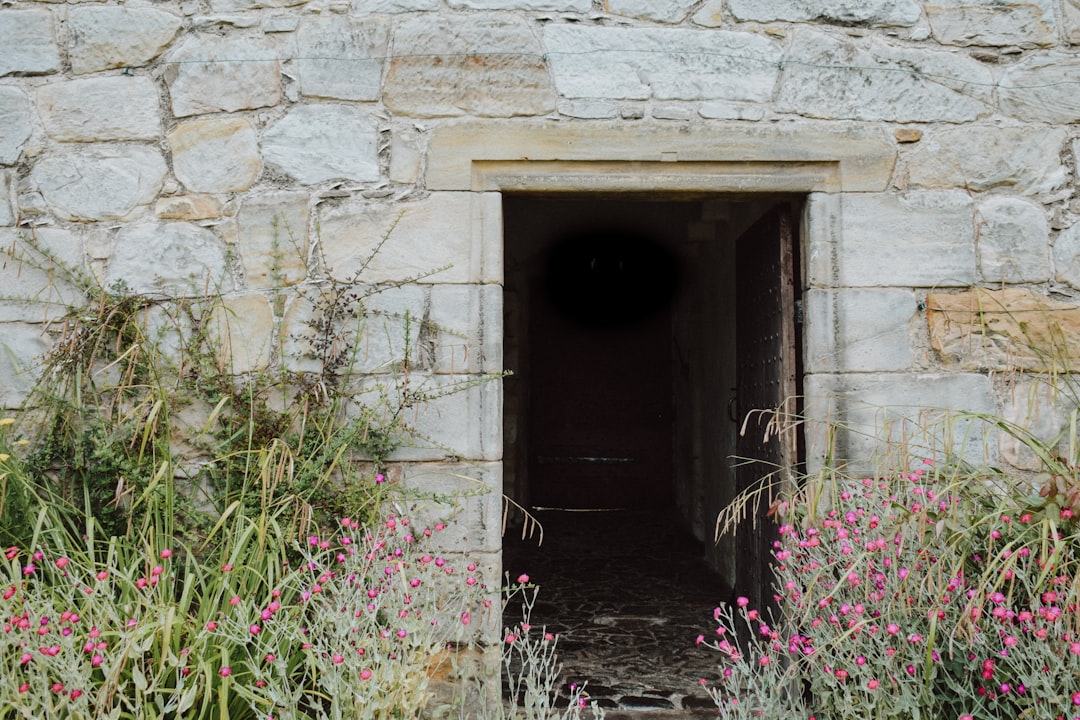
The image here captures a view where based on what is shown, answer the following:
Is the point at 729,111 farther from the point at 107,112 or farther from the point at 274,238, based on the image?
the point at 107,112

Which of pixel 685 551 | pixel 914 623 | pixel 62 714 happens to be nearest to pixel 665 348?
pixel 685 551

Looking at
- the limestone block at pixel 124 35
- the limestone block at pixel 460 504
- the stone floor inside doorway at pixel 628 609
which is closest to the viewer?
the limestone block at pixel 460 504

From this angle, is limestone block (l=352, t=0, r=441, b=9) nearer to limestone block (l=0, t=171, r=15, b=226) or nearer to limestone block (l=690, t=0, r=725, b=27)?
limestone block (l=690, t=0, r=725, b=27)

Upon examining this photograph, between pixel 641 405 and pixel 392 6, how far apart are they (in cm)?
593

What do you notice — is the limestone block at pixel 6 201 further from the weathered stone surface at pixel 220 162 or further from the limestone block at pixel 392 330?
the limestone block at pixel 392 330

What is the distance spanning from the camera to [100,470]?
2.55 meters

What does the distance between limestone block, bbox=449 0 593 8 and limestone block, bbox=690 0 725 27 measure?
0.37m

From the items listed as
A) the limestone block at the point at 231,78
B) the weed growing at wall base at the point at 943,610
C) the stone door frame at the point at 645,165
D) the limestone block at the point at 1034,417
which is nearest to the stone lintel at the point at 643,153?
the stone door frame at the point at 645,165

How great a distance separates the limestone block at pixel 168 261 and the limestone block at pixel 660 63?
1.31 meters

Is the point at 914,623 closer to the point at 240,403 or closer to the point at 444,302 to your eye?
the point at 444,302

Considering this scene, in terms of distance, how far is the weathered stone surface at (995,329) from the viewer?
271 centimetres

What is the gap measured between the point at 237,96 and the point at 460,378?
4.03 ft

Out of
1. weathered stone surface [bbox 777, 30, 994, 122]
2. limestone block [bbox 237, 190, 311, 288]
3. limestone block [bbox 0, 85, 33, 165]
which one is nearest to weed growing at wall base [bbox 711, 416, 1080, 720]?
weathered stone surface [bbox 777, 30, 994, 122]

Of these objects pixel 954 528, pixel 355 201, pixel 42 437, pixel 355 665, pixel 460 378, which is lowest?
pixel 355 665
